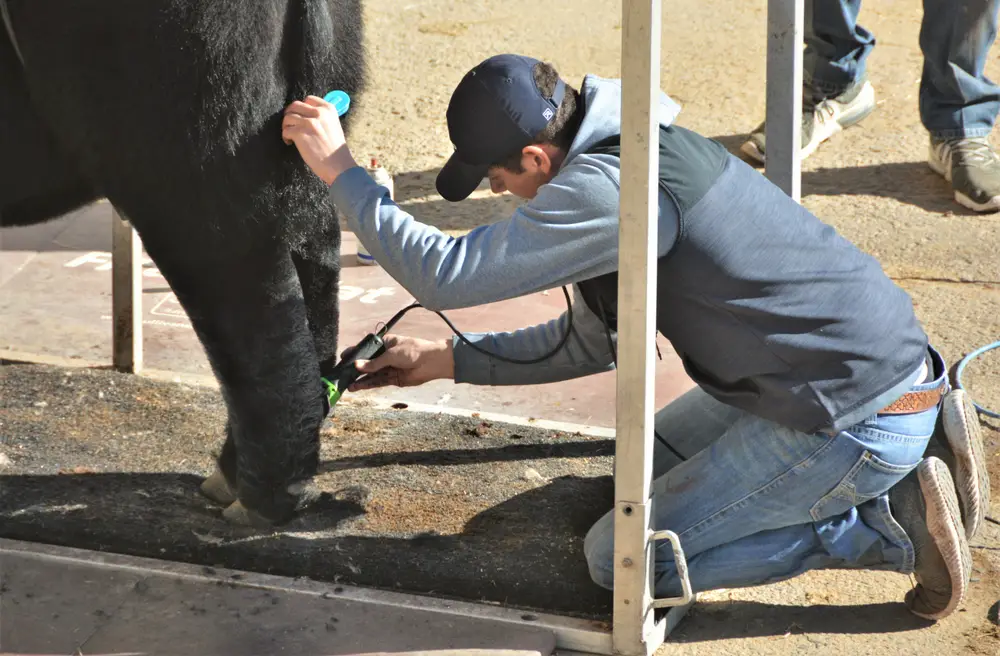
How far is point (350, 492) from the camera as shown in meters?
3.21

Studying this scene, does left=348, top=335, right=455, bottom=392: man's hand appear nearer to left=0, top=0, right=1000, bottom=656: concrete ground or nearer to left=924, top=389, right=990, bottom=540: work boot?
left=0, top=0, right=1000, bottom=656: concrete ground

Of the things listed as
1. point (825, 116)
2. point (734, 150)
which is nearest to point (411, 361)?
point (734, 150)

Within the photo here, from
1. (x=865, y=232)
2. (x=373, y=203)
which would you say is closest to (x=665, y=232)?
(x=373, y=203)

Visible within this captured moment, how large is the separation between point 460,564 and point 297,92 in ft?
3.54

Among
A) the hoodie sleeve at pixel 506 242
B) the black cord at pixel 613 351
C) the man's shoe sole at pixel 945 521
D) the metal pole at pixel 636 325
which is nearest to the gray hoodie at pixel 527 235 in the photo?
the hoodie sleeve at pixel 506 242

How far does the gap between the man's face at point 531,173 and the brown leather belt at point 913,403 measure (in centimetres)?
82


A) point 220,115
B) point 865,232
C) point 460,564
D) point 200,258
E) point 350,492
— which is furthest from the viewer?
point 865,232

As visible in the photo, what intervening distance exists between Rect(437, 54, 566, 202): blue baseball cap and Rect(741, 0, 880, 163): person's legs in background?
3376mm

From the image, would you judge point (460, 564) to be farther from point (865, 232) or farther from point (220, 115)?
point (865, 232)

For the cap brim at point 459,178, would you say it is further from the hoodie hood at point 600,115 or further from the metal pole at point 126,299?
the metal pole at point 126,299

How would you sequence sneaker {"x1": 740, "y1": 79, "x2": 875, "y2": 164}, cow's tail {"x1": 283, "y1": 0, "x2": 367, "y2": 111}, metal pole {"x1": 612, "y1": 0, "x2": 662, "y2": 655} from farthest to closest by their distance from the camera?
sneaker {"x1": 740, "y1": 79, "x2": 875, "y2": 164}, cow's tail {"x1": 283, "y1": 0, "x2": 367, "y2": 111}, metal pole {"x1": 612, "y1": 0, "x2": 662, "y2": 655}

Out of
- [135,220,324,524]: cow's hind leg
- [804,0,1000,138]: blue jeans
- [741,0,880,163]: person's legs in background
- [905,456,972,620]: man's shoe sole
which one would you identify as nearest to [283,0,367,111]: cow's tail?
[135,220,324,524]: cow's hind leg

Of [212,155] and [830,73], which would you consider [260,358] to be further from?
[830,73]

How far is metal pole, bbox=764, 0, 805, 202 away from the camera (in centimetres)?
294
